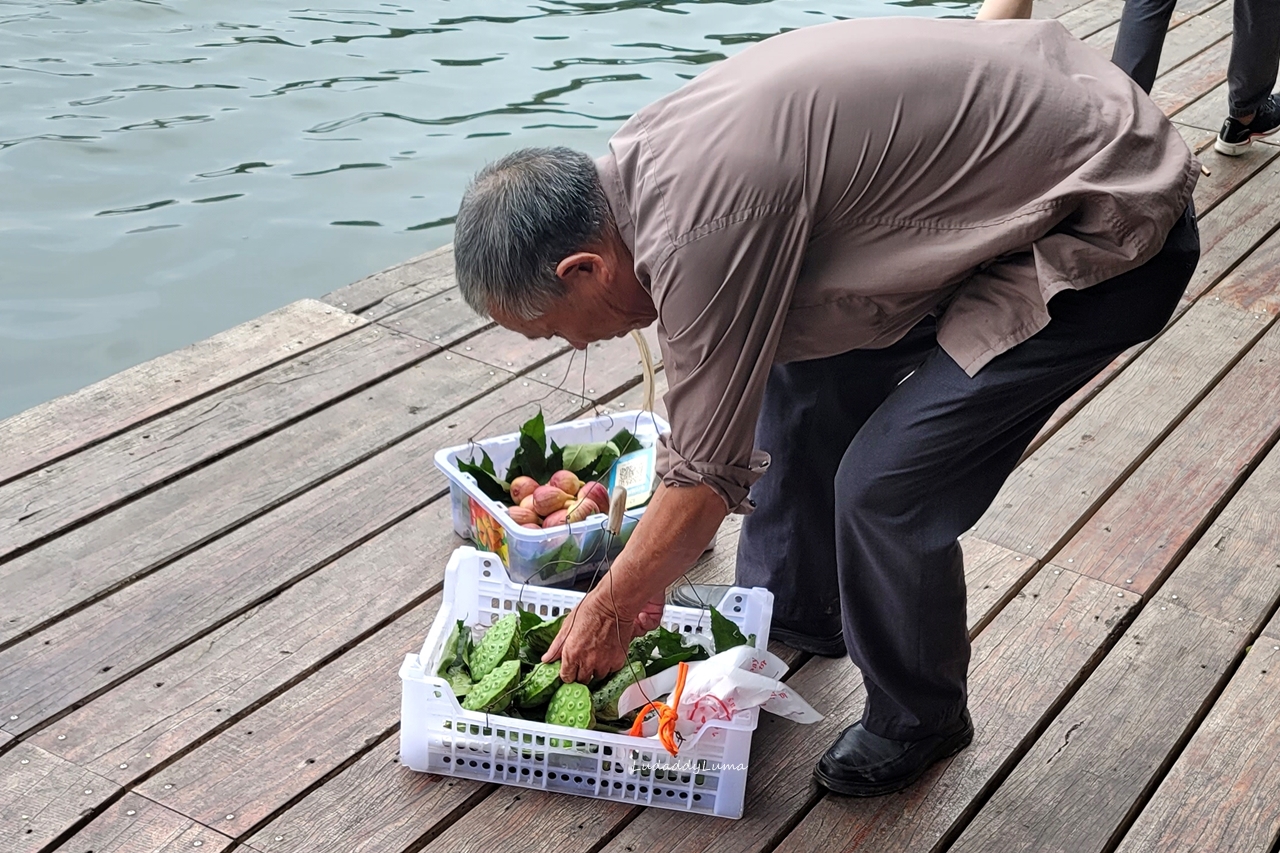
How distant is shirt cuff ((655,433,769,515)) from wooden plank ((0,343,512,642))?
1.17m

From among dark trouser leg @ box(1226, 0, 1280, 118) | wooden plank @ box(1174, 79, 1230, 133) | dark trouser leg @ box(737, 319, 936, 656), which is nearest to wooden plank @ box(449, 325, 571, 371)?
dark trouser leg @ box(737, 319, 936, 656)

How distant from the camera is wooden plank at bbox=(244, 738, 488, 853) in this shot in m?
1.88

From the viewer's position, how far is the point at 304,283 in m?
4.36

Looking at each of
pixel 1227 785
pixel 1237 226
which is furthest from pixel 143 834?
pixel 1237 226

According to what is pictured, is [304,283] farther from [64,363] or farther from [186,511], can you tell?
[186,511]

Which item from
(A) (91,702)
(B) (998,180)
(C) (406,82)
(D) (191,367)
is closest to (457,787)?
(A) (91,702)

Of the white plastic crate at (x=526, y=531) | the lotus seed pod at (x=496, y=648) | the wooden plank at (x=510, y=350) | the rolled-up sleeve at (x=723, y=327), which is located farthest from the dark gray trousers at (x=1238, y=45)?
the lotus seed pod at (x=496, y=648)

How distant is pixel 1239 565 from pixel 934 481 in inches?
42.8

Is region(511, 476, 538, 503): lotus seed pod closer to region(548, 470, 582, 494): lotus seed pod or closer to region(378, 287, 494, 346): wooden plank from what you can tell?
region(548, 470, 582, 494): lotus seed pod

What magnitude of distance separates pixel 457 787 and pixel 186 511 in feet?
2.90

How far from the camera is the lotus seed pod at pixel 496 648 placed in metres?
1.99

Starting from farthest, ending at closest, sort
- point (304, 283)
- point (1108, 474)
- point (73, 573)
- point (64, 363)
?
1. point (304, 283)
2. point (64, 363)
3. point (1108, 474)
4. point (73, 573)

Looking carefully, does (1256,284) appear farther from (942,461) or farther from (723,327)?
(723,327)

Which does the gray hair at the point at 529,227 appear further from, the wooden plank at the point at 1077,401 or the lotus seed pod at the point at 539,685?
the wooden plank at the point at 1077,401
